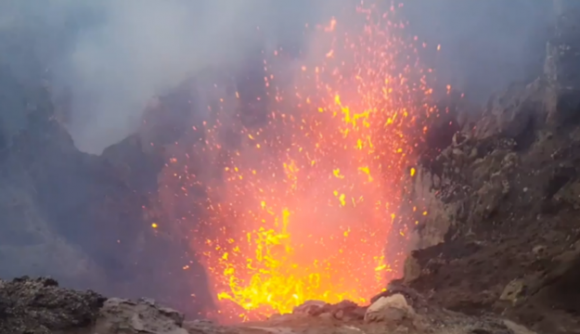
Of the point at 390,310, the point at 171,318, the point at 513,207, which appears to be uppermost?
the point at 513,207

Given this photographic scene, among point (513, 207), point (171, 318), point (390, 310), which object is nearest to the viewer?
point (171, 318)

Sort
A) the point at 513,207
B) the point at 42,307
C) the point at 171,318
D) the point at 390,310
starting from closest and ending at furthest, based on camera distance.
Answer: the point at 42,307, the point at 171,318, the point at 390,310, the point at 513,207

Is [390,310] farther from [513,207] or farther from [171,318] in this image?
[513,207]

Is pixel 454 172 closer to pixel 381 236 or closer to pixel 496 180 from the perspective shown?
pixel 496 180

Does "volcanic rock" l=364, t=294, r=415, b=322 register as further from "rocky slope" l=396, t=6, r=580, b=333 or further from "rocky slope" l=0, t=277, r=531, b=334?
"rocky slope" l=396, t=6, r=580, b=333

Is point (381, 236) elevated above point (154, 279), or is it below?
below

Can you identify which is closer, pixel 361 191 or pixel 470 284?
pixel 470 284

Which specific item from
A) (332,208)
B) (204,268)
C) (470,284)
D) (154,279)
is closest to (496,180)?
(470,284)

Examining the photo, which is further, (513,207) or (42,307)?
(513,207)

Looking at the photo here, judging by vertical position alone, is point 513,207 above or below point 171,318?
above

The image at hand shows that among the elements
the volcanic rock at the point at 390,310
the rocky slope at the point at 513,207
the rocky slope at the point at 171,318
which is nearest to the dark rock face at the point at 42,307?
the rocky slope at the point at 171,318

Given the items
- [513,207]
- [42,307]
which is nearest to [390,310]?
[42,307]

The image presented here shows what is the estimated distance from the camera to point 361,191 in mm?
35000

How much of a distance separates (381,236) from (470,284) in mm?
11677
